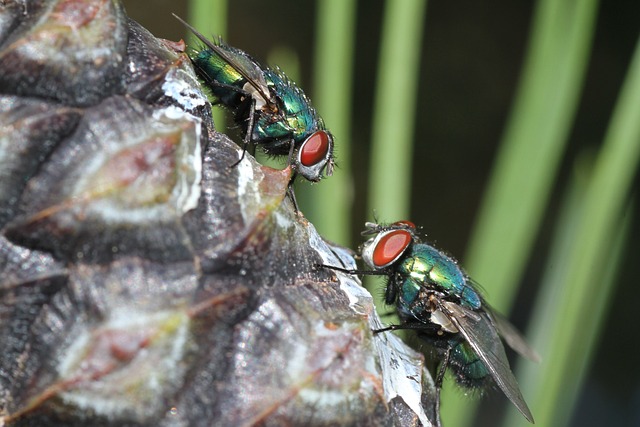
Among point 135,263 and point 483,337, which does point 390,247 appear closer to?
point 483,337

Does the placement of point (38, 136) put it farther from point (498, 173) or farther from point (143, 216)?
point (498, 173)

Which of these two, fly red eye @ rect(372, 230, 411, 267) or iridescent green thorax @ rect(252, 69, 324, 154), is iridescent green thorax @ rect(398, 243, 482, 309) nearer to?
fly red eye @ rect(372, 230, 411, 267)

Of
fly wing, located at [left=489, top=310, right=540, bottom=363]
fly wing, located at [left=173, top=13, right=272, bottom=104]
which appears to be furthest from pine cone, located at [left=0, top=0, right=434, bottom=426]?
fly wing, located at [left=489, top=310, right=540, bottom=363]

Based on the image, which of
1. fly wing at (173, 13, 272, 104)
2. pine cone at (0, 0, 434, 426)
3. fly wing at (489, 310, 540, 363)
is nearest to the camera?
pine cone at (0, 0, 434, 426)

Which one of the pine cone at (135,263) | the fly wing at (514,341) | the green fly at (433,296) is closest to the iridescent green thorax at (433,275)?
the green fly at (433,296)

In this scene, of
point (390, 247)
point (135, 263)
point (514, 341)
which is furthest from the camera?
point (514, 341)

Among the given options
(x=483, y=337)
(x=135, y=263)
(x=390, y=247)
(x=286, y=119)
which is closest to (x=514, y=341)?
(x=483, y=337)

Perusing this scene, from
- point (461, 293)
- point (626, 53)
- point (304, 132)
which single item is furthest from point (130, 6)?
point (626, 53)
